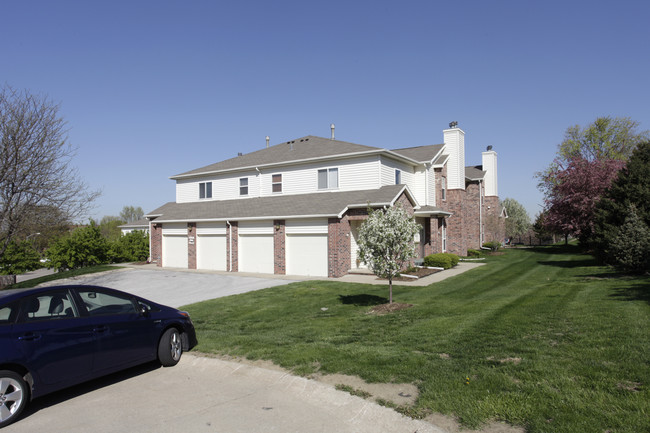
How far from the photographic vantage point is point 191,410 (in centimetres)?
529

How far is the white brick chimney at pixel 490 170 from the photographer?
41.1 metres

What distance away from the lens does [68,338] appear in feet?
18.2

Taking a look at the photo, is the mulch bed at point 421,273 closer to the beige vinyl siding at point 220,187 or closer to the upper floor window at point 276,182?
the upper floor window at point 276,182

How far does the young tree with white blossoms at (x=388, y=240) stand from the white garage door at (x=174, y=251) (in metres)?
18.7

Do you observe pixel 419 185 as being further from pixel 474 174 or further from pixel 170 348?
pixel 170 348

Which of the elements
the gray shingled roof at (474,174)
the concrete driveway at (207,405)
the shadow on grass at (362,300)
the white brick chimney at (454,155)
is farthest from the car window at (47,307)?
the gray shingled roof at (474,174)

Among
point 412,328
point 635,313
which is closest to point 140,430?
point 412,328

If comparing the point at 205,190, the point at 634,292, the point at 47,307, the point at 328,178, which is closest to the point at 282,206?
the point at 328,178

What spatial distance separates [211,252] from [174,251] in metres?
3.78


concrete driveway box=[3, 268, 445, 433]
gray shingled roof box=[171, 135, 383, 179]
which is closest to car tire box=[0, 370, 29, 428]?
concrete driveway box=[3, 268, 445, 433]

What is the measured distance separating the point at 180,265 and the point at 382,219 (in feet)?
64.8

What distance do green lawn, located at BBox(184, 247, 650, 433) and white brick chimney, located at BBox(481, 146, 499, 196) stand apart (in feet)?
93.8

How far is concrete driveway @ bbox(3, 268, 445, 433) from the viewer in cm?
474

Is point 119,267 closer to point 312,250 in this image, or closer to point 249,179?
point 249,179
